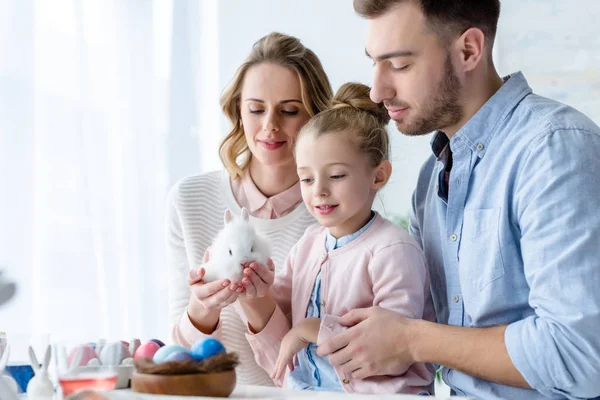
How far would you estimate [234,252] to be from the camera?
1.92 m

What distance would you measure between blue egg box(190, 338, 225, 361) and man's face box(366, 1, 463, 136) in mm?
941

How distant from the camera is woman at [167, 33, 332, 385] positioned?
2.46m

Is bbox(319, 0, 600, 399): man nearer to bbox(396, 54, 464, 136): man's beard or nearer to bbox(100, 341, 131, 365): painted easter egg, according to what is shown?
bbox(396, 54, 464, 136): man's beard

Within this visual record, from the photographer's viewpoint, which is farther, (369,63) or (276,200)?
(369,63)

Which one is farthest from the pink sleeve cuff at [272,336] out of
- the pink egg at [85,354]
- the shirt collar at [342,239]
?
the pink egg at [85,354]

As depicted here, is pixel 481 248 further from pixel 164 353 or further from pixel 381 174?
pixel 164 353

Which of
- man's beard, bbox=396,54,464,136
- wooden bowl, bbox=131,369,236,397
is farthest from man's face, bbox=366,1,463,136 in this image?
wooden bowl, bbox=131,369,236,397

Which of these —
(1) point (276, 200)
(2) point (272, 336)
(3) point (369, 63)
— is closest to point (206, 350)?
(2) point (272, 336)

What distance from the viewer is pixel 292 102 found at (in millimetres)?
2502

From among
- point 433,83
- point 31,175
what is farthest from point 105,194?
point 433,83

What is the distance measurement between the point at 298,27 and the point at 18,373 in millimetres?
3599

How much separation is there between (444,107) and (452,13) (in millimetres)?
251

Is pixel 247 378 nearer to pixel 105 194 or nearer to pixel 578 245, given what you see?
pixel 578 245

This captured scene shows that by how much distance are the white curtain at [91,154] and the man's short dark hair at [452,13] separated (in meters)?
1.84
